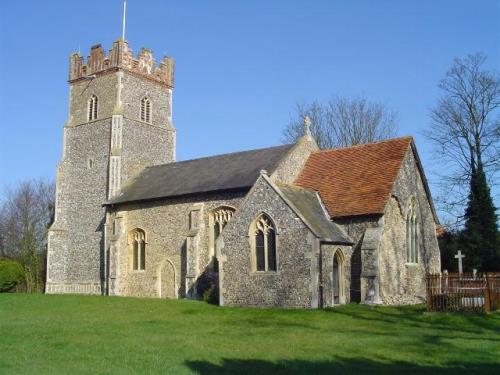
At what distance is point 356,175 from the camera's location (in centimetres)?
2586

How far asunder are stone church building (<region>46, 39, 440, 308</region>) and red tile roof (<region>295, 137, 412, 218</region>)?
0.07 metres

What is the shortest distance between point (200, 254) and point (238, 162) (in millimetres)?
5435

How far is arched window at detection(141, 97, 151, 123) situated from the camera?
37875 mm

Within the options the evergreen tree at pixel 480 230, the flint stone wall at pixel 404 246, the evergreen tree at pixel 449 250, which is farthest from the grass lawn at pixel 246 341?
the evergreen tree at pixel 449 250

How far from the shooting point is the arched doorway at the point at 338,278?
22547 mm

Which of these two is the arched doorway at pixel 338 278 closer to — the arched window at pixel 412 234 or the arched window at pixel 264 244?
the arched window at pixel 264 244

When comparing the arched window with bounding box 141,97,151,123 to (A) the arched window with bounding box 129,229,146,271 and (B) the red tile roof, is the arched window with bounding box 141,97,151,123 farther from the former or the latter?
(B) the red tile roof

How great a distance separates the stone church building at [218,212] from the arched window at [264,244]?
41 millimetres

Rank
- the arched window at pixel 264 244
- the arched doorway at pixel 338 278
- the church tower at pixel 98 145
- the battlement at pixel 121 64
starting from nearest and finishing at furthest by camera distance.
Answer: the arched window at pixel 264 244 → the arched doorway at pixel 338 278 → the church tower at pixel 98 145 → the battlement at pixel 121 64

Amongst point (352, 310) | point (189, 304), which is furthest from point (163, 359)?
point (189, 304)

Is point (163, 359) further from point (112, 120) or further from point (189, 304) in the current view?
point (112, 120)

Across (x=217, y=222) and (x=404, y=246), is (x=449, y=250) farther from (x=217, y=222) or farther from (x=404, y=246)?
(x=217, y=222)

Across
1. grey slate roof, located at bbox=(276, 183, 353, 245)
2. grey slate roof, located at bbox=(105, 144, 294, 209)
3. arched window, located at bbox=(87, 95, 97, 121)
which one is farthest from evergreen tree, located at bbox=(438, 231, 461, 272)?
arched window, located at bbox=(87, 95, 97, 121)

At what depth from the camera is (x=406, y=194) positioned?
2577 centimetres
